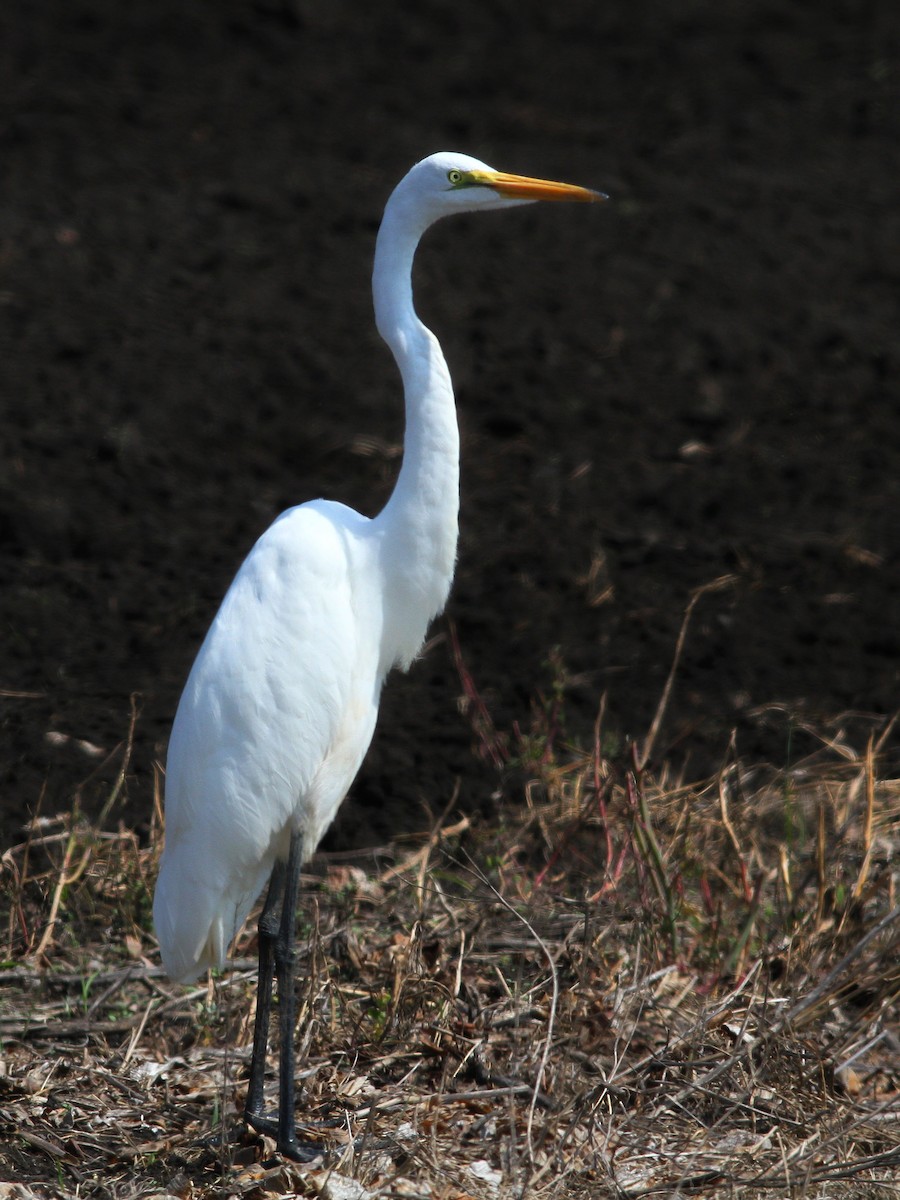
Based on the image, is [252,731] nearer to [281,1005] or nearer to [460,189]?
[281,1005]

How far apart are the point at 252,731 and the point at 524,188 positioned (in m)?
1.22

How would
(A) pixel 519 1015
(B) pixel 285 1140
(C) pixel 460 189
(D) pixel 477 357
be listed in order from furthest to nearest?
(D) pixel 477 357, (A) pixel 519 1015, (C) pixel 460 189, (B) pixel 285 1140

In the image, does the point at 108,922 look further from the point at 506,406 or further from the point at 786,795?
the point at 506,406

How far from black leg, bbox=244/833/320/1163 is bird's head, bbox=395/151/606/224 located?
1305 millimetres

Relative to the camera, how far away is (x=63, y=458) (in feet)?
18.3

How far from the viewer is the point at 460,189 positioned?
297 centimetres

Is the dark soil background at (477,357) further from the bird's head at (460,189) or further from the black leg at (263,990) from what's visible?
the bird's head at (460,189)

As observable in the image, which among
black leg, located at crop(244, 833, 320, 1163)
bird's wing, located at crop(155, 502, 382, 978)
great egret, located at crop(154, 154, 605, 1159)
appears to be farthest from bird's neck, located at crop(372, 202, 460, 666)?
black leg, located at crop(244, 833, 320, 1163)

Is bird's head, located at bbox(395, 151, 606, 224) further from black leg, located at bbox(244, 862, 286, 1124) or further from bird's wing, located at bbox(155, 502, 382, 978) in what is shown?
black leg, located at bbox(244, 862, 286, 1124)

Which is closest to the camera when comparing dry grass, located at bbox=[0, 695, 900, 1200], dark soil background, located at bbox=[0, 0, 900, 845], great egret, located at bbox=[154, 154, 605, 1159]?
dry grass, located at bbox=[0, 695, 900, 1200]

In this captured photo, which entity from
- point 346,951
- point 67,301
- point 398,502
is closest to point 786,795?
point 346,951

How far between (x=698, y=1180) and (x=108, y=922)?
1668 mm

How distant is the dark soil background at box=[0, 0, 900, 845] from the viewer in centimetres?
474

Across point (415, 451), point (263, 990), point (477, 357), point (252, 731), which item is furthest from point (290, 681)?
point (477, 357)
